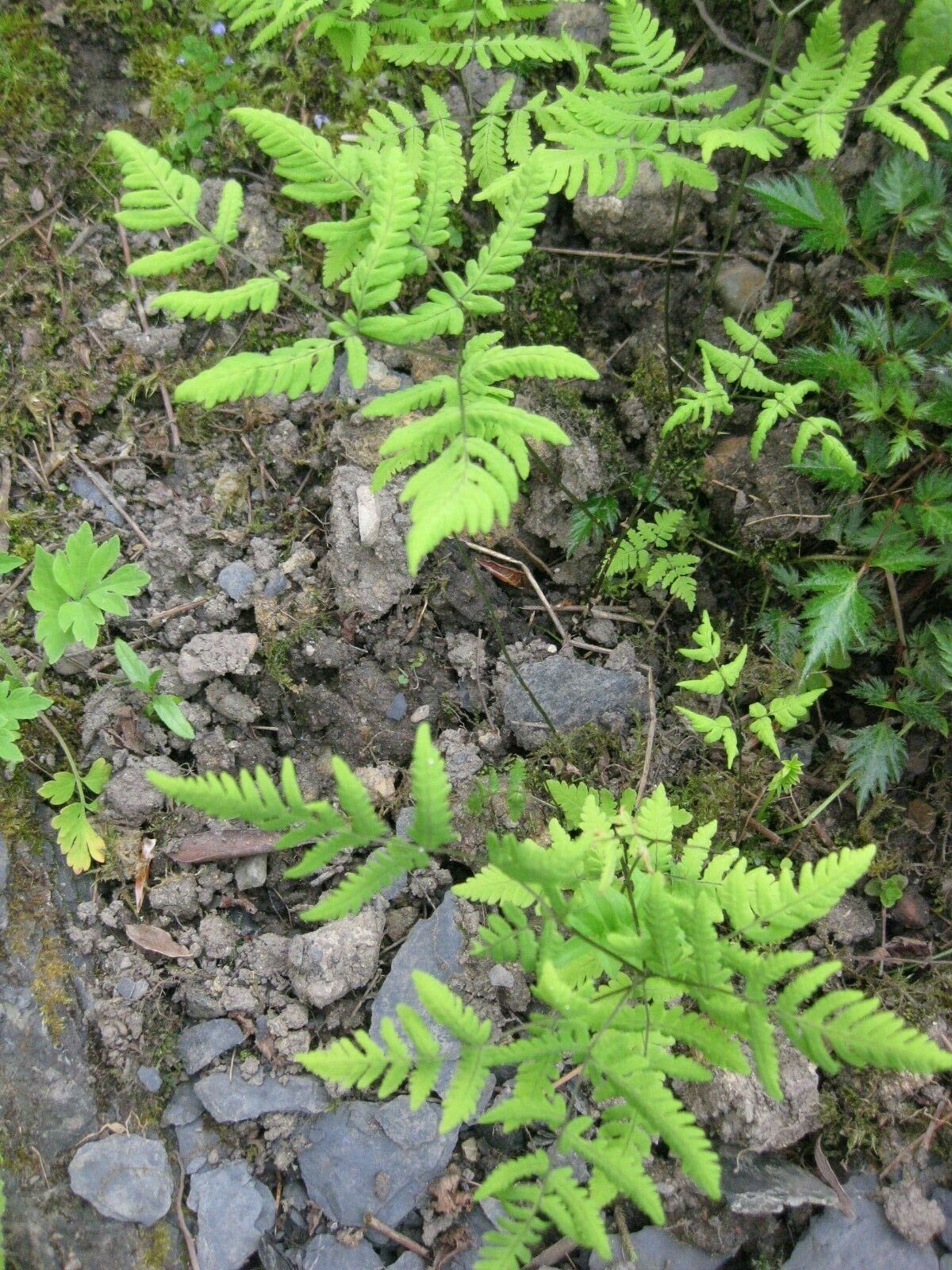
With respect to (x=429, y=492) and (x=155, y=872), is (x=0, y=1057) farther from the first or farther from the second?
(x=429, y=492)

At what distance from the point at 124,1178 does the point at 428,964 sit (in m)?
1.13

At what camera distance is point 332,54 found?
370 centimetres


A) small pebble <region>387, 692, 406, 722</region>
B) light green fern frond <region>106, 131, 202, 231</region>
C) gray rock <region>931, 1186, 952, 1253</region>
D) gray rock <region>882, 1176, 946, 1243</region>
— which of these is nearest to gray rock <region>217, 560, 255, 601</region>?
small pebble <region>387, 692, 406, 722</region>

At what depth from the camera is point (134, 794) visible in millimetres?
3102

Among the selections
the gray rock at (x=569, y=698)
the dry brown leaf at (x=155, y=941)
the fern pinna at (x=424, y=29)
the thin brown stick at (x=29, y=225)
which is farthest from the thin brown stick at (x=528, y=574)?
the thin brown stick at (x=29, y=225)

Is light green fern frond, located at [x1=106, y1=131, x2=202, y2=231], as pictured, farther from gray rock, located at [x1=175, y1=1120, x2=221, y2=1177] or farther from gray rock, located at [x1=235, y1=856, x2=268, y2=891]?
gray rock, located at [x1=175, y1=1120, x2=221, y2=1177]

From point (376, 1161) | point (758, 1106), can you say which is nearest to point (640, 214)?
point (758, 1106)

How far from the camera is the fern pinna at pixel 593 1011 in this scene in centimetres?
200

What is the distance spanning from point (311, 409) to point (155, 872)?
1.86 metres

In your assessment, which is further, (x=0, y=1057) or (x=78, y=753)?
(x=78, y=753)

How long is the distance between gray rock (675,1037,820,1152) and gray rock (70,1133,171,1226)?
5.56ft

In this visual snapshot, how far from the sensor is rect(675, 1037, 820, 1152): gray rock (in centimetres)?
279

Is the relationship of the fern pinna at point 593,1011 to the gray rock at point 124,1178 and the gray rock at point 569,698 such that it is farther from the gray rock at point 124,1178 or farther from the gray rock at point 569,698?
the gray rock at point 124,1178

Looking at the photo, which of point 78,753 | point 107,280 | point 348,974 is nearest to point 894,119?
point 107,280
